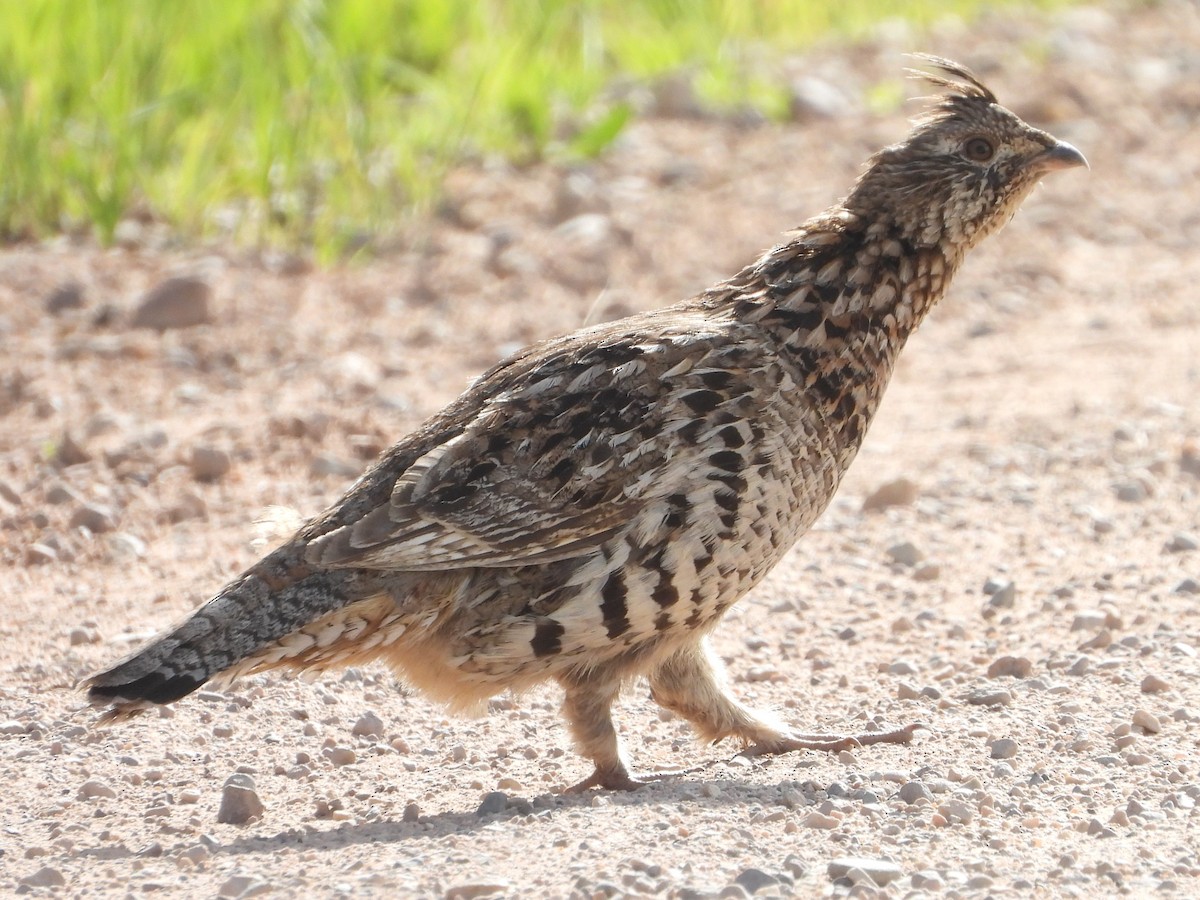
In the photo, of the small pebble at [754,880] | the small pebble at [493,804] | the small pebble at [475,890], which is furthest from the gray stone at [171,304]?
the small pebble at [754,880]

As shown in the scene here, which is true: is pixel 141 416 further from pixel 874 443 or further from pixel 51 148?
pixel 874 443

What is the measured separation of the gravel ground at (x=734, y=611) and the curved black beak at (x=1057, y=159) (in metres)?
1.55

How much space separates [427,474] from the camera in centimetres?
497

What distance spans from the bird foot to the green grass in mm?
5160

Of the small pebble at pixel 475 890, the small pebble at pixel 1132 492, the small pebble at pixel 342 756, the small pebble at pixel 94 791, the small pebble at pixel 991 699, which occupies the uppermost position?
the small pebble at pixel 1132 492

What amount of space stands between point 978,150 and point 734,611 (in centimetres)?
190

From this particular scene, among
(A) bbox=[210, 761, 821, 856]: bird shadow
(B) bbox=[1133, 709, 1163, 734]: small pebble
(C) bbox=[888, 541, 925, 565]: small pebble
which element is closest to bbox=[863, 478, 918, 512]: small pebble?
(C) bbox=[888, 541, 925, 565]: small pebble

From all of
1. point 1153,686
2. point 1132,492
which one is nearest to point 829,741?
point 1153,686

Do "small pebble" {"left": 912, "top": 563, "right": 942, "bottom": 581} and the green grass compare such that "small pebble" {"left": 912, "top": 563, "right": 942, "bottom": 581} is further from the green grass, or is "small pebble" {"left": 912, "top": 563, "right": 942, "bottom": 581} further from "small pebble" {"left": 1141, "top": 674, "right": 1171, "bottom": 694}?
the green grass

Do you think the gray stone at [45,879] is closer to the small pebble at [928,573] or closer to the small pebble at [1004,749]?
the small pebble at [1004,749]

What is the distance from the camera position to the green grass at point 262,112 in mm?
9312

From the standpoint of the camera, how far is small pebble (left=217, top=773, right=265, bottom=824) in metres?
4.75

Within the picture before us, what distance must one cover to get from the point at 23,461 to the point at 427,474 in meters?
3.25

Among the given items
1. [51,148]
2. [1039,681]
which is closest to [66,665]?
[1039,681]
